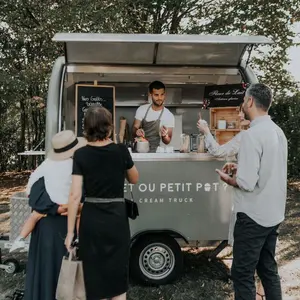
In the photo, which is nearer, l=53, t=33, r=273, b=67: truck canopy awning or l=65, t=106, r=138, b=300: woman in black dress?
l=65, t=106, r=138, b=300: woman in black dress

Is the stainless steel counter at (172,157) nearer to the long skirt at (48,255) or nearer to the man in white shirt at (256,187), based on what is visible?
the man in white shirt at (256,187)

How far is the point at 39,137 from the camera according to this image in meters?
14.2

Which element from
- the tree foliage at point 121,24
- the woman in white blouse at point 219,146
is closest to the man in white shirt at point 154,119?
the woman in white blouse at point 219,146

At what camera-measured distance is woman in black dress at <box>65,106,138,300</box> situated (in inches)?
113

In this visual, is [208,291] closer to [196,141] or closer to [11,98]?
[196,141]

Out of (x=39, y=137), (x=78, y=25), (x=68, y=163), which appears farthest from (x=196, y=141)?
(x=39, y=137)

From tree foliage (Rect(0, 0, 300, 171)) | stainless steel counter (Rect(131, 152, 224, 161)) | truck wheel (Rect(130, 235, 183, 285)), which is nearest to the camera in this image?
stainless steel counter (Rect(131, 152, 224, 161))

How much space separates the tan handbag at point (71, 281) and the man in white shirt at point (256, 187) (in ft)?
3.62

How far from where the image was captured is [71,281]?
2.81 metres

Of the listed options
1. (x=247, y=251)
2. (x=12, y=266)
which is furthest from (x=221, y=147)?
(x=12, y=266)

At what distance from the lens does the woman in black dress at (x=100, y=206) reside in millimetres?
2873

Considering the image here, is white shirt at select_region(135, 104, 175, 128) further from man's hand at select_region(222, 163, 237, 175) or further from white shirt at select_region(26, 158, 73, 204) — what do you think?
white shirt at select_region(26, 158, 73, 204)

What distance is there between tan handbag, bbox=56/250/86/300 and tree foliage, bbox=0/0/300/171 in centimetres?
650

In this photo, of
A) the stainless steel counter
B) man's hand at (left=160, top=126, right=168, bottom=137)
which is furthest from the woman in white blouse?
man's hand at (left=160, top=126, right=168, bottom=137)
